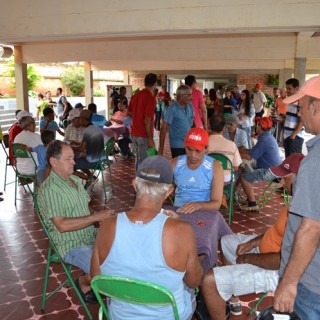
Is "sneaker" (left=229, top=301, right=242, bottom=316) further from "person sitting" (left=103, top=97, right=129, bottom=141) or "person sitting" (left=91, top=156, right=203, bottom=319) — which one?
"person sitting" (left=103, top=97, right=129, bottom=141)

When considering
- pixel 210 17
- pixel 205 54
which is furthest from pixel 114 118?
pixel 210 17

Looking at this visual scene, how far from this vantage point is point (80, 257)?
2.45 metres

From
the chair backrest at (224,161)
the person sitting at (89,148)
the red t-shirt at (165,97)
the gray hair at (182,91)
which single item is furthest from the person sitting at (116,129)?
the red t-shirt at (165,97)

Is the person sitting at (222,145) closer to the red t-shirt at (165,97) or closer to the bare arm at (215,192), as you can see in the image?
the bare arm at (215,192)

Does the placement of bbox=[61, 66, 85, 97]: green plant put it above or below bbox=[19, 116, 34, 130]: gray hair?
above

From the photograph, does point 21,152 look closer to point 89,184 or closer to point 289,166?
point 89,184

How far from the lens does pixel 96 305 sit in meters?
2.86

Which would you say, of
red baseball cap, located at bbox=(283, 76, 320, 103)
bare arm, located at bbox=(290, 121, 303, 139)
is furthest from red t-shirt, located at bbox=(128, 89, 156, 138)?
red baseball cap, located at bbox=(283, 76, 320, 103)

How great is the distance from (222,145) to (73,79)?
24.4 metres

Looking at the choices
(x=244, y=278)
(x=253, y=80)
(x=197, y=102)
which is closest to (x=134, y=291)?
(x=244, y=278)

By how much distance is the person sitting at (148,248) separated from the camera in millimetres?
1609

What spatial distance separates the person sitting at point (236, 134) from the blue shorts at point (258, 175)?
28.2 inches

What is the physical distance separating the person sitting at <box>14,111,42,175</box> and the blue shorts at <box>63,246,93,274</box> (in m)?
2.66

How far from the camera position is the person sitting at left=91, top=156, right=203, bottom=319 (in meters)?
1.61
